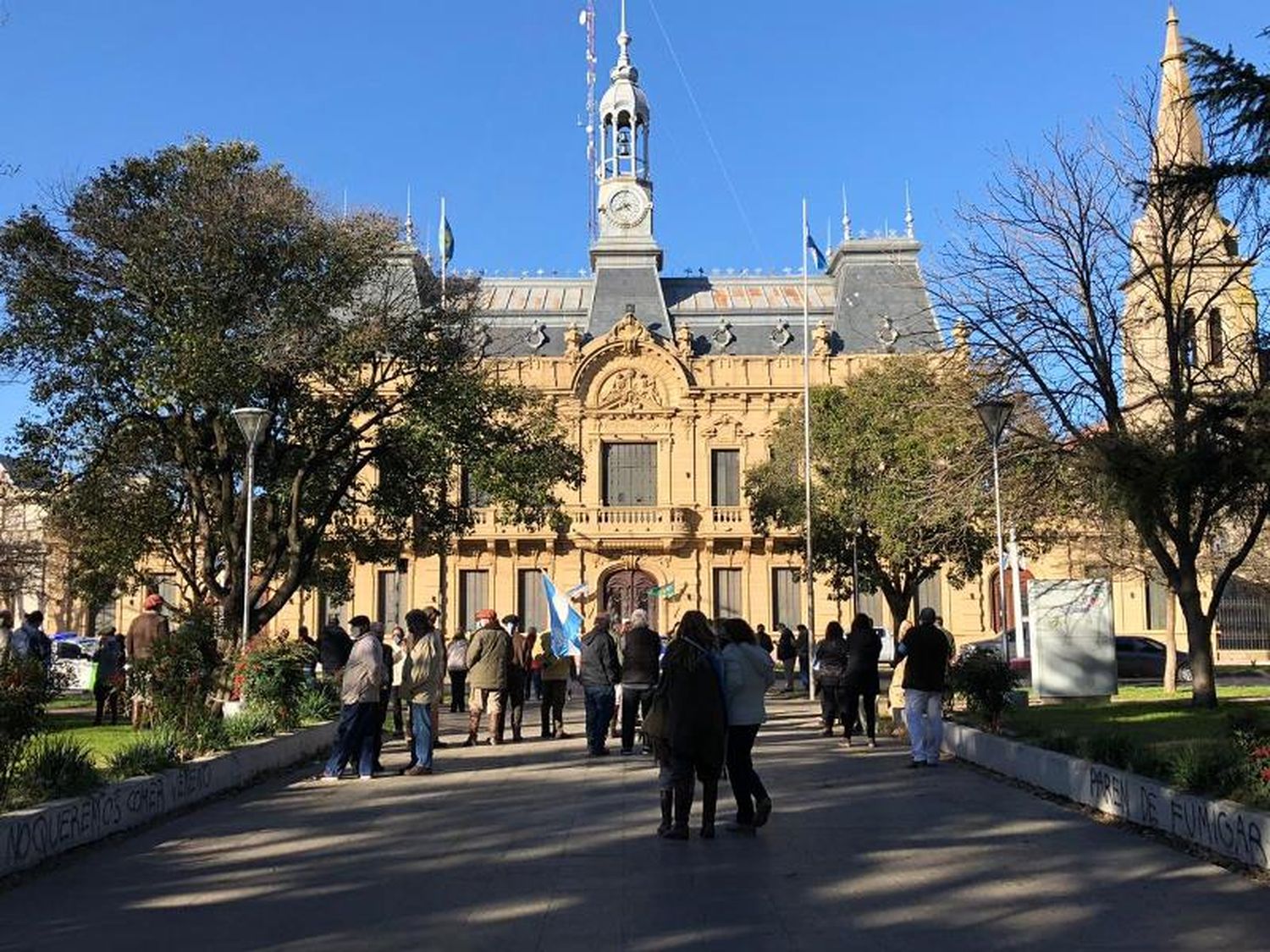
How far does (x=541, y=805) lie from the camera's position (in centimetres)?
1125

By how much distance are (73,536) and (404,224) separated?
28.0 ft

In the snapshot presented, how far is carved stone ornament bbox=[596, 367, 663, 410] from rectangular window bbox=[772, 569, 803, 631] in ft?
27.7

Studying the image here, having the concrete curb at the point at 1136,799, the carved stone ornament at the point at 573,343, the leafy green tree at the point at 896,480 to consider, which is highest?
the carved stone ornament at the point at 573,343

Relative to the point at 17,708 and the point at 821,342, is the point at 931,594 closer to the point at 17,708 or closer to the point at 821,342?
the point at 821,342

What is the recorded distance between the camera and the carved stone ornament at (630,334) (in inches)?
1960

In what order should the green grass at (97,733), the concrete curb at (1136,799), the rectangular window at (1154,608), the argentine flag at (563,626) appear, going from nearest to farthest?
the concrete curb at (1136,799) → the green grass at (97,733) → the argentine flag at (563,626) → the rectangular window at (1154,608)

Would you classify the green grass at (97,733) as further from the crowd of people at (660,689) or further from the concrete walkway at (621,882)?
the crowd of people at (660,689)

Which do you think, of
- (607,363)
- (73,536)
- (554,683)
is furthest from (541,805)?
(607,363)

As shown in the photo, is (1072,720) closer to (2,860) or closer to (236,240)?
(2,860)

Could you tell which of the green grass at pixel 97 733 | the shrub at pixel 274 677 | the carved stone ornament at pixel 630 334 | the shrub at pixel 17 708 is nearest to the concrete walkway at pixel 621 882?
the shrub at pixel 17 708

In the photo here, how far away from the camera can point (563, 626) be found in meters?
20.1

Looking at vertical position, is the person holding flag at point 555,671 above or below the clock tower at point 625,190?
below

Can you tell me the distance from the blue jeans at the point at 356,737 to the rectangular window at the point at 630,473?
36.3 m

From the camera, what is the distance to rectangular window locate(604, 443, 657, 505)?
49.8m
